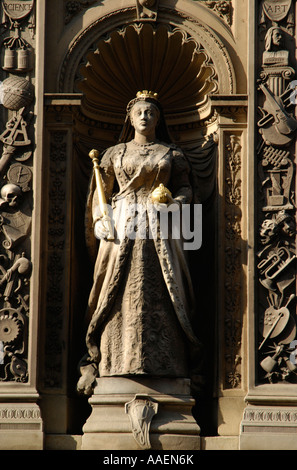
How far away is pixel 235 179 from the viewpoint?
16250mm

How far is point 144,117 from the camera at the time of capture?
16375mm

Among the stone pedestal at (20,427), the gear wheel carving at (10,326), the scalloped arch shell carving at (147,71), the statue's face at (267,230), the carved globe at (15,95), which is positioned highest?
the scalloped arch shell carving at (147,71)

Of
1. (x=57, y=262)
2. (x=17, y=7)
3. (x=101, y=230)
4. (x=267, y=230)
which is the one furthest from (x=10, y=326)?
(x=17, y=7)

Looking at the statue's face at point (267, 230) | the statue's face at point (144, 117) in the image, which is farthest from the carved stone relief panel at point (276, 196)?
the statue's face at point (144, 117)

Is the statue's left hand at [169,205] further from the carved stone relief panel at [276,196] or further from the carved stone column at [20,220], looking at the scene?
the carved stone column at [20,220]

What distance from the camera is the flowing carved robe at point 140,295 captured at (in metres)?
15.6

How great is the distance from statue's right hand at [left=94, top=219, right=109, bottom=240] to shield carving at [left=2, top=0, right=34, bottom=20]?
270 centimetres

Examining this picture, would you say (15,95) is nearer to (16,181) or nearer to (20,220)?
(16,181)

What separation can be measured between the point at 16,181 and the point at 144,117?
1696 mm

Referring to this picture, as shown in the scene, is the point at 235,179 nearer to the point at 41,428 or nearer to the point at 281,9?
the point at 281,9

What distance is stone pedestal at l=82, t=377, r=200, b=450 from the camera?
15141 mm

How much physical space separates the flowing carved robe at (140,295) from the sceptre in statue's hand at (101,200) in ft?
0.33

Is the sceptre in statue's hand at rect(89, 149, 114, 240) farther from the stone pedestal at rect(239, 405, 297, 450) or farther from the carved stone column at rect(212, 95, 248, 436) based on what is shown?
the stone pedestal at rect(239, 405, 297, 450)

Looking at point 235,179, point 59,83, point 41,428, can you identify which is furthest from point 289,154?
point 41,428
